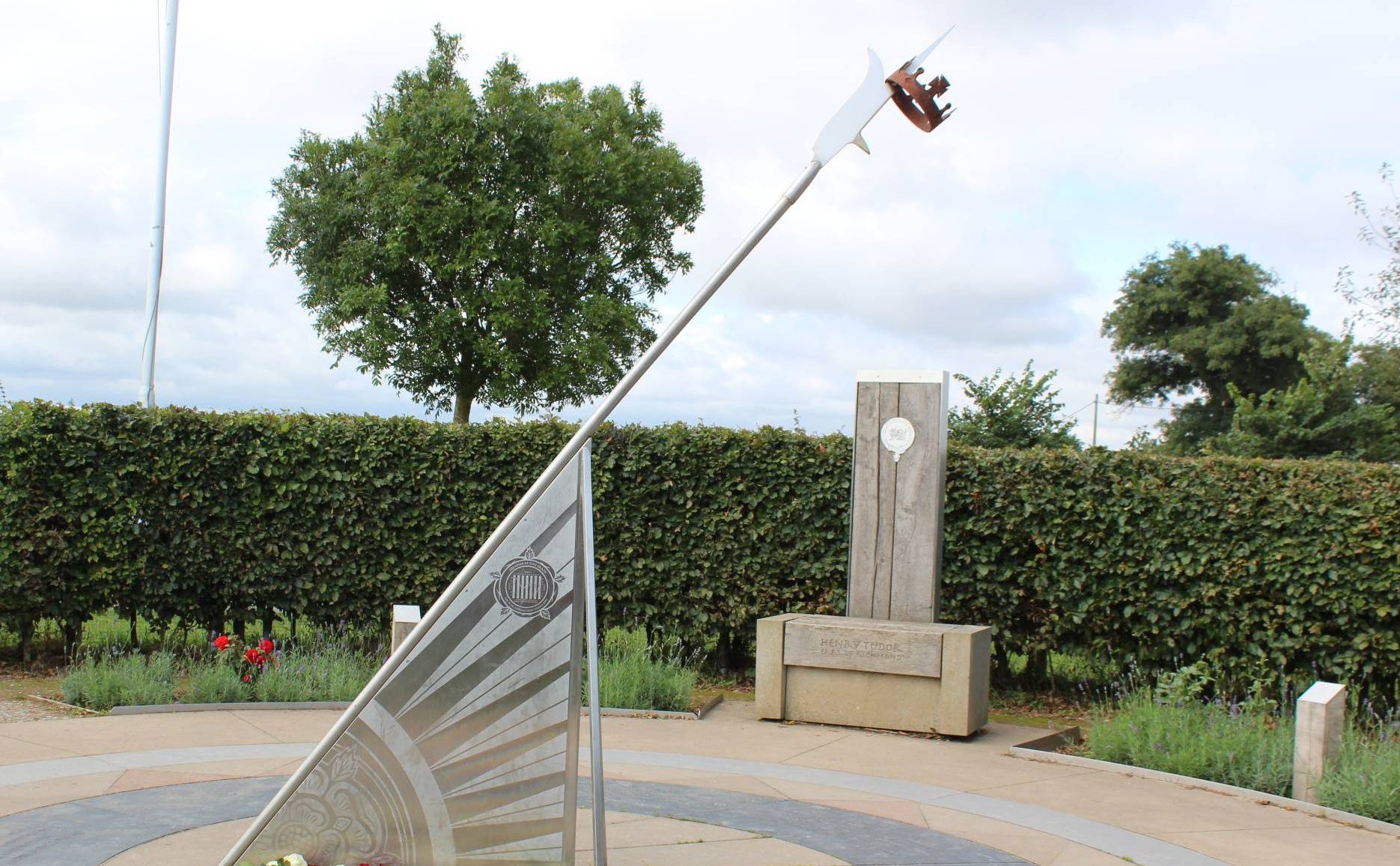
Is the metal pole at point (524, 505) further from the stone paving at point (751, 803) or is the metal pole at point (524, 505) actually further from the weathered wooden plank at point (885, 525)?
the weathered wooden plank at point (885, 525)

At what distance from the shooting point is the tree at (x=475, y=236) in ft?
81.7

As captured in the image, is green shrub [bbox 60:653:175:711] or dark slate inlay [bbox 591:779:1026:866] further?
green shrub [bbox 60:653:175:711]

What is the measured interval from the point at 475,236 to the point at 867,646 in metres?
19.0

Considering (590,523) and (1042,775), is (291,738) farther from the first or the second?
(1042,775)

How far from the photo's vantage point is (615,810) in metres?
5.48

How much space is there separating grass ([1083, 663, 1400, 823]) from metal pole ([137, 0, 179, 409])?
11621 mm

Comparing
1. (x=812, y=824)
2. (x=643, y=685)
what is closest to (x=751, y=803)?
(x=812, y=824)

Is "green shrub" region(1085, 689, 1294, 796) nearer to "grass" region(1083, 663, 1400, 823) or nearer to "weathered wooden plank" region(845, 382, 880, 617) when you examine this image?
"grass" region(1083, 663, 1400, 823)

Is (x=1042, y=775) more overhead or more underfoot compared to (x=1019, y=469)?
more underfoot

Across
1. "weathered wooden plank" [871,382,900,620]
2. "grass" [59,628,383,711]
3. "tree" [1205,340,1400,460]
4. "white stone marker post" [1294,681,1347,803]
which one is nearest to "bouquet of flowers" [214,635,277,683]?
"grass" [59,628,383,711]

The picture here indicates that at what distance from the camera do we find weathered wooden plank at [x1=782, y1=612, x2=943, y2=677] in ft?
24.6

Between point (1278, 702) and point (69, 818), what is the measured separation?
784cm

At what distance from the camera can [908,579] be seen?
26.6 ft

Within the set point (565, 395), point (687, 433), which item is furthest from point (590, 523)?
point (565, 395)
